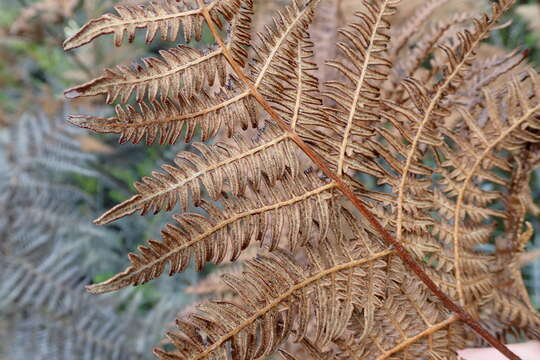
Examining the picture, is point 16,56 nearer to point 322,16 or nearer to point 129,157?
point 129,157

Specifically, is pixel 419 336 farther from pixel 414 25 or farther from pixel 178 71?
pixel 414 25

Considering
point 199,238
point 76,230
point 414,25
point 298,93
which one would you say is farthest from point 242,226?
point 76,230

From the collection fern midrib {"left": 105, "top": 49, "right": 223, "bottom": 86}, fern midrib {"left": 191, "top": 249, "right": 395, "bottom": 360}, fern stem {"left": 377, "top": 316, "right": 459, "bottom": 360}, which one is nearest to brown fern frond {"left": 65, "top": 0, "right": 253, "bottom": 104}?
fern midrib {"left": 105, "top": 49, "right": 223, "bottom": 86}

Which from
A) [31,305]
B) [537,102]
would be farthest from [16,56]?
[537,102]

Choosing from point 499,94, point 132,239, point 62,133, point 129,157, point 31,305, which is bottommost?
point 499,94

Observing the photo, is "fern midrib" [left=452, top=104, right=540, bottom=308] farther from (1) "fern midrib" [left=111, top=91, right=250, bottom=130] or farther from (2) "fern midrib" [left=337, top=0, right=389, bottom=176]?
(1) "fern midrib" [left=111, top=91, right=250, bottom=130]

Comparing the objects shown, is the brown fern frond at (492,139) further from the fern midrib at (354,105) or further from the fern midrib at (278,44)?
the fern midrib at (278,44)

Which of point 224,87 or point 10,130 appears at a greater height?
point 10,130
